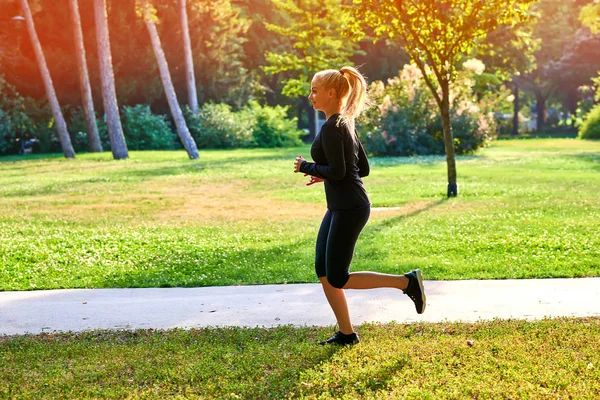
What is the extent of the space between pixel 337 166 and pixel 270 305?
6.58 ft

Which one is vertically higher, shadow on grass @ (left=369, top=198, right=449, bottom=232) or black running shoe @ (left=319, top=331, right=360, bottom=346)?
black running shoe @ (left=319, top=331, right=360, bottom=346)

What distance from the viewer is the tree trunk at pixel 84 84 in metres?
36.2

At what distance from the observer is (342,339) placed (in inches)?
224

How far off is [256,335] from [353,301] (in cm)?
133

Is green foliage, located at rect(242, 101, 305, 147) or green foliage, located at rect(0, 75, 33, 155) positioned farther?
green foliage, located at rect(242, 101, 305, 147)

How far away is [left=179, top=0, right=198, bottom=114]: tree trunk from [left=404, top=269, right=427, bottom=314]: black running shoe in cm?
3728

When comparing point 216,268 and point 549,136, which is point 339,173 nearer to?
point 216,268

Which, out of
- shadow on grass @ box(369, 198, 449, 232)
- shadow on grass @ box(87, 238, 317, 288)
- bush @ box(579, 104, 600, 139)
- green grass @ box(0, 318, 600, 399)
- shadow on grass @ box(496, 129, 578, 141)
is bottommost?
shadow on grass @ box(496, 129, 578, 141)

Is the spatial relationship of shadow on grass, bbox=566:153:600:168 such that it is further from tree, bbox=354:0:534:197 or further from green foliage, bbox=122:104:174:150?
green foliage, bbox=122:104:174:150

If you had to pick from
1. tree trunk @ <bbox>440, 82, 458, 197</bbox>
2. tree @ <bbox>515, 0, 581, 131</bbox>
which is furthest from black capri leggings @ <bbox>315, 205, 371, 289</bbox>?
tree @ <bbox>515, 0, 581, 131</bbox>

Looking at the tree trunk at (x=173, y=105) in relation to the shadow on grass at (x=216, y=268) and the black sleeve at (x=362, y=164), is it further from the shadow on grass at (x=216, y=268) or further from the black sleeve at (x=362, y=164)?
the black sleeve at (x=362, y=164)

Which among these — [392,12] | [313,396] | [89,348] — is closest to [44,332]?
[89,348]

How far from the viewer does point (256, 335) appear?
5980mm

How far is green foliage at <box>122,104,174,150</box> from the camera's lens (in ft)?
142
